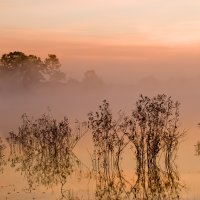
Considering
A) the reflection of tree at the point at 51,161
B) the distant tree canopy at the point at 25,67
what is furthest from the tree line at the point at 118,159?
the distant tree canopy at the point at 25,67

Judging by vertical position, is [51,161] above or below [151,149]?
below

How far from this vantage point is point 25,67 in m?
99.0

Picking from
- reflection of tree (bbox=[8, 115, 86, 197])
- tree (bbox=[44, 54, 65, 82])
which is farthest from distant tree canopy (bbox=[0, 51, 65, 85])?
reflection of tree (bbox=[8, 115, 86, 197])

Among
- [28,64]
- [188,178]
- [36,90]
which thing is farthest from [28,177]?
[36,90]

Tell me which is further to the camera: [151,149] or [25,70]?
[25,70]

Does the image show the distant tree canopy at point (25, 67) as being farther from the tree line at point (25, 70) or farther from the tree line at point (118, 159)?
the tree line at point (118, 159)

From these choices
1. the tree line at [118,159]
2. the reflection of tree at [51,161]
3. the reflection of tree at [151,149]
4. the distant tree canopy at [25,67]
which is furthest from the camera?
the distant tree canopy at [25,67]

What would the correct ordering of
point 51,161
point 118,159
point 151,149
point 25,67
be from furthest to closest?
point 25,67 < point 51,161 < point 118,159 < point 151,149

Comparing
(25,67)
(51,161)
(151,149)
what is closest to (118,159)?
(151,149)

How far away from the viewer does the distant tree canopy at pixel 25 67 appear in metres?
99.2

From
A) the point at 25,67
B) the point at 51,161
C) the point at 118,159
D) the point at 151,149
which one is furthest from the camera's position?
the point at 25,67

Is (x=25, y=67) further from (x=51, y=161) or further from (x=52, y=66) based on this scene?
(x=51, y=161)

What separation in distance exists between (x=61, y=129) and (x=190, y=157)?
7713mm

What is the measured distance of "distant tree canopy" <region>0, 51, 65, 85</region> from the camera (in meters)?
99.2
